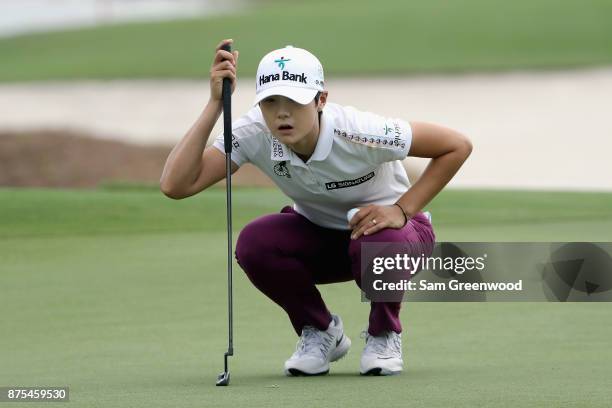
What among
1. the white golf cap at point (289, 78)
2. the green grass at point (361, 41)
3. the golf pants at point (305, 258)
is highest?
the green grass at point (361, 41)

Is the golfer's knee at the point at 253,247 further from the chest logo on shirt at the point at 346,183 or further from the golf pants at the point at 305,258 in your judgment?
the chest logo on shirt at the point at 346,183

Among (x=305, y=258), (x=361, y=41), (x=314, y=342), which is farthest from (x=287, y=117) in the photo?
(x=361, y=41)

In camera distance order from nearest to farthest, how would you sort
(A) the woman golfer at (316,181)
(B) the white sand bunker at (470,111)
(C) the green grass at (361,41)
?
(A) the woman golfer at (316,181) → (B) the white sand bunker at (470,111) → (C) the green grass at (361,41)

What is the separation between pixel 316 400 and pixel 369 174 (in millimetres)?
1173

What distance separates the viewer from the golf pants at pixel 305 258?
15.3 feet

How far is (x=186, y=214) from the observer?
31.3 ft

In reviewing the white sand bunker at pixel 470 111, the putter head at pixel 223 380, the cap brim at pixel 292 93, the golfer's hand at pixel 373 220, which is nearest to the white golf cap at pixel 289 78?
the cap brim at pixel 292 93

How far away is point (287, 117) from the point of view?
171 inches

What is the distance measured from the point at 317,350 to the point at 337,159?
0.67 metres

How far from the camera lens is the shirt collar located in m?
4.48

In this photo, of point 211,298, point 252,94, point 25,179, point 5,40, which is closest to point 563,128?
point 252,94

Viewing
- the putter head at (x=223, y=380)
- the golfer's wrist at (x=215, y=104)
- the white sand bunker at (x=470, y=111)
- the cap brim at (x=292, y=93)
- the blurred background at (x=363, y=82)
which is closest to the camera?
the putter head at (x=223, y=380)

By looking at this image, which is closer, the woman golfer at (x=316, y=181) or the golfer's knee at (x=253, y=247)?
the woman golfer at (x=316, y=181)

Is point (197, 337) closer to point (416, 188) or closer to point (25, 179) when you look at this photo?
point (416, 188)
